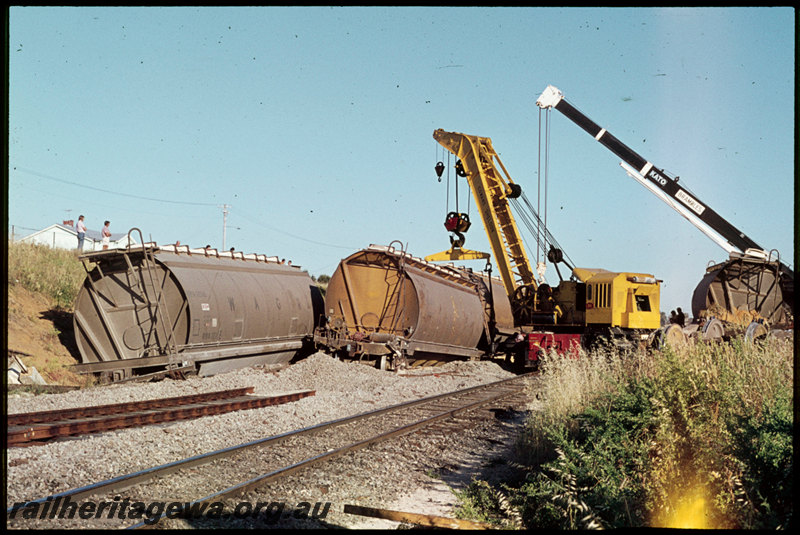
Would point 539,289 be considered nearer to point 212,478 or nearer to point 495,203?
point 495,203

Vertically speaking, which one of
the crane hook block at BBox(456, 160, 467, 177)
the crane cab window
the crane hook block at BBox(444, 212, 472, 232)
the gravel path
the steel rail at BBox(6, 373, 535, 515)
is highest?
the crane hook block at BBox(456, 160, 467, 177)

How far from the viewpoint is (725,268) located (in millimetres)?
23719

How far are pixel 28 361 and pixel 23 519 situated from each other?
12.4 metres

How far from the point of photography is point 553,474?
23.1 feet

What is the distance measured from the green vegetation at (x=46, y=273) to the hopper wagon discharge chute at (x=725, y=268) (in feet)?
60.5

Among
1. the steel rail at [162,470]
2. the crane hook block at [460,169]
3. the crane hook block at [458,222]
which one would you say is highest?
the crane hook block at [460,169]

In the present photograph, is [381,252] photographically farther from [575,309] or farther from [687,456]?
[687,456]

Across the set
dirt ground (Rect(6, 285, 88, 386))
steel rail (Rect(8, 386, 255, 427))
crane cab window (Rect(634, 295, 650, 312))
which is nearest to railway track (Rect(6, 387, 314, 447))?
steel rail (Rect(8, 386, 255, 427))

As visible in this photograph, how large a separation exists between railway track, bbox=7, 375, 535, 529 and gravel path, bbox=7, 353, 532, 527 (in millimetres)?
219

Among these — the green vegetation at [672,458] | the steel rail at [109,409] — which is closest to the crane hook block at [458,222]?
the steel rail at [109,409]

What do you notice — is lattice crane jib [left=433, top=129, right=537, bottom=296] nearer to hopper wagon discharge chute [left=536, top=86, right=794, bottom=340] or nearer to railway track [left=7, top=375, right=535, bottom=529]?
hopper wagon discharge chute [left=536, top=86, right=794, bottom=340]

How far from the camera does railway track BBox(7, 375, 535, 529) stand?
551 cm

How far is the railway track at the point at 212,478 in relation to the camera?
551 cm

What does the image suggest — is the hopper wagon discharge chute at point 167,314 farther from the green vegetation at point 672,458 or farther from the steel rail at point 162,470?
the green vegetation at point 672,458
